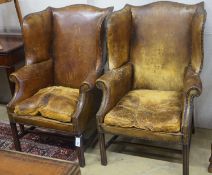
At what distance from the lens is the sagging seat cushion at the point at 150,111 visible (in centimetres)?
206

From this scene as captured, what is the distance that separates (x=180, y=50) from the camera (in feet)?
→ 7.98

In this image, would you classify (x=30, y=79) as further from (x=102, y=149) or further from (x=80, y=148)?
(x=102, y=149)

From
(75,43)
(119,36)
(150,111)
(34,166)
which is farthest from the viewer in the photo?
(75,43)

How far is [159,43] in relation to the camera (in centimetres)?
249

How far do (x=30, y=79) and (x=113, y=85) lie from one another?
0.68m

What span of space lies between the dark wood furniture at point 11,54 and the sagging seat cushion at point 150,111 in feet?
3.35

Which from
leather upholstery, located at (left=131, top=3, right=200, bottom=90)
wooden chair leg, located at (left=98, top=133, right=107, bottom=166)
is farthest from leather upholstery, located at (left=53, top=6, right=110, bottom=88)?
wooden chair leg, located at (left=98, top=133, right=107, bottom=166)

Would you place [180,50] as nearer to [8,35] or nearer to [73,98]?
[73,98]

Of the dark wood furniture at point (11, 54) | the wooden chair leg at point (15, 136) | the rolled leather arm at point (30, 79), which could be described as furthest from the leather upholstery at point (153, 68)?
the dark wood furniture at point (11, 54)

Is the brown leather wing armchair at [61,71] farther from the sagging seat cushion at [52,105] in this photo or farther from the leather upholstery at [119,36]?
the leather upholstery at [119,36]

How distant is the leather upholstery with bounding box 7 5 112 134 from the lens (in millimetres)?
2340

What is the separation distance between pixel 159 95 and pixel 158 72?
22cm

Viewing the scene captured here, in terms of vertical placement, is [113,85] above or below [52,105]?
above

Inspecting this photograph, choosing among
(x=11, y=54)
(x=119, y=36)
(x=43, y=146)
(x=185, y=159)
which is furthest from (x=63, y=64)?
(x=185, y=159)
